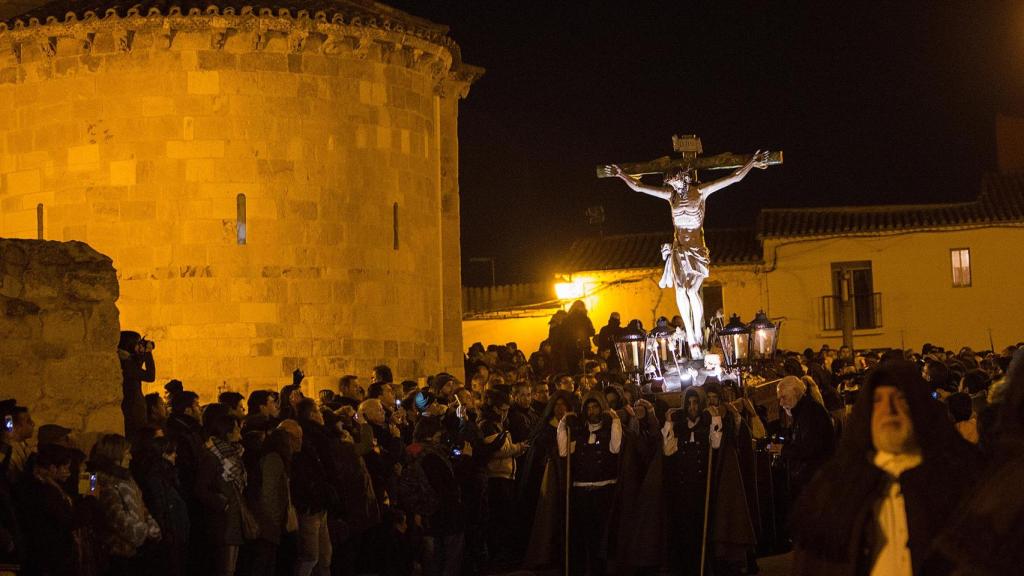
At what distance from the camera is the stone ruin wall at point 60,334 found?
1154 centimetres

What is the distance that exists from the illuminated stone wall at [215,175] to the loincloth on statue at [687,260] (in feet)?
15.5

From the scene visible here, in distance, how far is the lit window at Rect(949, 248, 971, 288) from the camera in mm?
34250

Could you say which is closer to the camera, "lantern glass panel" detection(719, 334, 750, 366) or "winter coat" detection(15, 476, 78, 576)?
"winter coat" detection(15, 476, 78, 576)

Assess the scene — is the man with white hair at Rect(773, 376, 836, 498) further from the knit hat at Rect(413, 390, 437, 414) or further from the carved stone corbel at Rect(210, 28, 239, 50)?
the carved stone corbel at Rect(210, 28, 239, 50)

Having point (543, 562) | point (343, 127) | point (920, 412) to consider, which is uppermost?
point (343, 127)

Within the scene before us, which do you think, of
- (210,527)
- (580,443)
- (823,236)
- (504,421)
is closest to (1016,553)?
(210,527)

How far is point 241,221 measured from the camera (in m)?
21.4

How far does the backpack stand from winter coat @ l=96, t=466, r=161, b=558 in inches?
107

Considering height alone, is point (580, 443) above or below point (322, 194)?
below

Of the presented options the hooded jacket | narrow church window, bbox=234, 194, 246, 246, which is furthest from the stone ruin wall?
narrow church window, bbox=234, 194, 246, 246

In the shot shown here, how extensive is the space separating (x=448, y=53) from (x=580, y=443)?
10552 millimetres

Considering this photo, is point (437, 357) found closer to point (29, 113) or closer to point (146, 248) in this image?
point (146, 248)

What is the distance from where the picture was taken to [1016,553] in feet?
17.2

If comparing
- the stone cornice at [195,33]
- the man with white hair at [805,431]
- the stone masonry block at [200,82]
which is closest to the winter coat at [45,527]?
the man with white hair at [805,431]
